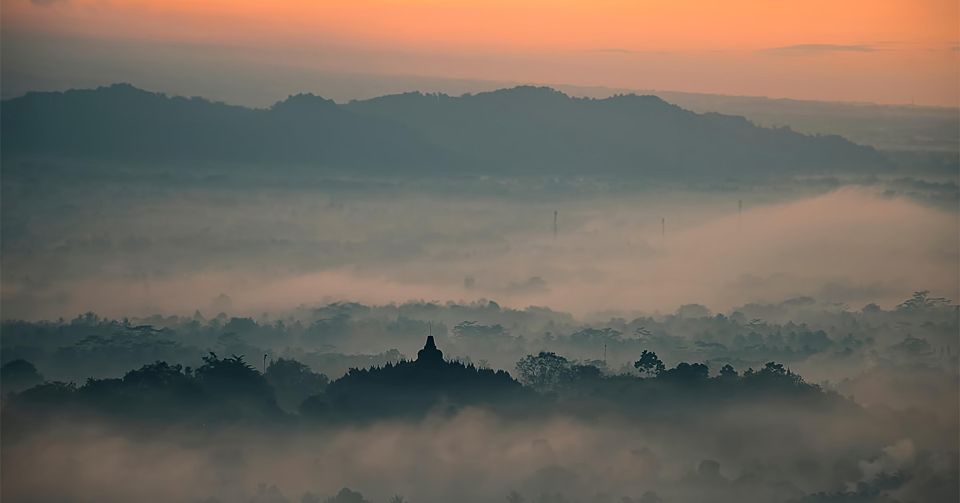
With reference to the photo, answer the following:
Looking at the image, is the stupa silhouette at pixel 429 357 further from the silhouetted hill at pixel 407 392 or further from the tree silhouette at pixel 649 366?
the tree silhouette at pixel 649 366

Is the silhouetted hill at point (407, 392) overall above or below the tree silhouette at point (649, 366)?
above

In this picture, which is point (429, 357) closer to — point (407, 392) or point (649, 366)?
point (407, 392)

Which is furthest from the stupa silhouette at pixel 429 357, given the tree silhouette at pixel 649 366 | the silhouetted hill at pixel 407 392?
the tree silhouette at pixel 649 366

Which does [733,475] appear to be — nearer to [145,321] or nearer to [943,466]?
[943,466]

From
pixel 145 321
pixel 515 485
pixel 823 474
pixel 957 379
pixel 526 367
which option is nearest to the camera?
pixel 515 485

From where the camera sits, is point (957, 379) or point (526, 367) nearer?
point (526, 367)

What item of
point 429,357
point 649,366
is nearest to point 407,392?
point 429,357

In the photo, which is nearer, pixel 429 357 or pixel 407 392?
pixel 429 357

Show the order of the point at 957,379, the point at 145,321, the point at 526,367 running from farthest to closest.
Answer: the point at 145,321
the point at 957,379
the point at 526,367

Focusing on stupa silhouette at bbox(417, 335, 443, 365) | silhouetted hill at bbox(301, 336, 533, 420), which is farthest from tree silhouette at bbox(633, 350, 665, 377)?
stupa silhouette at bbox(417, 335, 443, 365)

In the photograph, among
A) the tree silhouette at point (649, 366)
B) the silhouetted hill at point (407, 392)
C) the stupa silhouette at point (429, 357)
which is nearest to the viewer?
the silhouetted hill at point (407, 392)

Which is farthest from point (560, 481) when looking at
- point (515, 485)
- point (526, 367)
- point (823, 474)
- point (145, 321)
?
point (145, 321)
